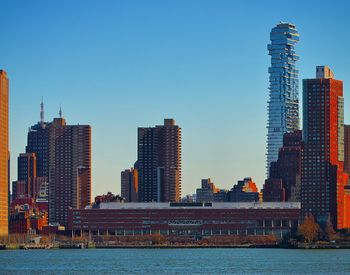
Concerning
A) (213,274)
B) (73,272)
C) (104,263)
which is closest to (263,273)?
(213,274)

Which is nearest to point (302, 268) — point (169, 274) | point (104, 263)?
point (169, 274)

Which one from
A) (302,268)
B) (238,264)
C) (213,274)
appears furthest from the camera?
(238,264)

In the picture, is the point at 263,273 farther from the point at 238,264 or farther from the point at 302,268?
the point at 238,264

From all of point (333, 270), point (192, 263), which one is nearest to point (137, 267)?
point (192, 263)

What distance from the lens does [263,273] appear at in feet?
512

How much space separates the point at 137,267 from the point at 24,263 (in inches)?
923

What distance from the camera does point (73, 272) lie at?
527ft

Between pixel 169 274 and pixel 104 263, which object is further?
pixel 104 263

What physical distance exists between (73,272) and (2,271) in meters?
9.09

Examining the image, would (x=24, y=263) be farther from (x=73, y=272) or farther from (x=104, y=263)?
(x=73, y=272)

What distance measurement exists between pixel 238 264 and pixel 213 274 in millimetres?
26622

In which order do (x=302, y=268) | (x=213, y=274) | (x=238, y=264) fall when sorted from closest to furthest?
(x=213, y=274) → (x=302, y=268) → (x=238, y=264)

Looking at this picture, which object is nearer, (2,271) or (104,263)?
(2,271)

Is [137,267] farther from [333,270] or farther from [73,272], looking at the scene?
[333,270]
